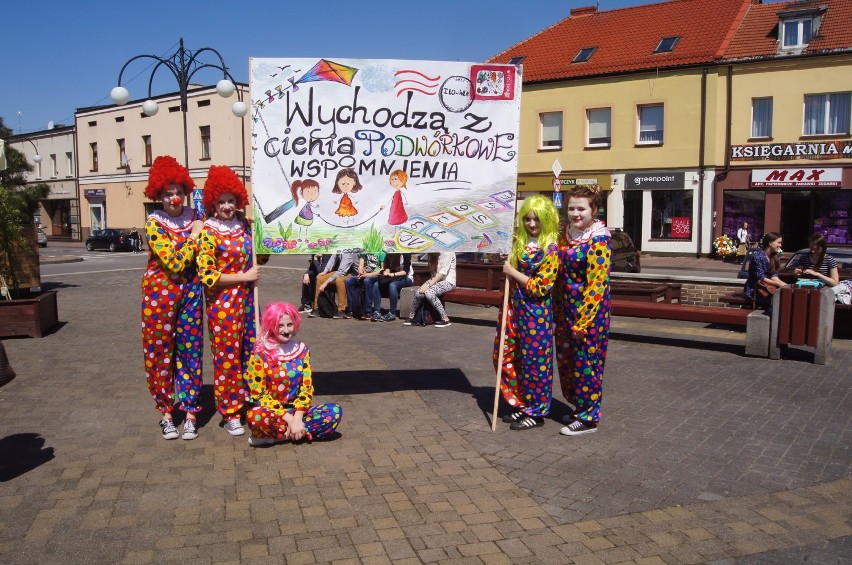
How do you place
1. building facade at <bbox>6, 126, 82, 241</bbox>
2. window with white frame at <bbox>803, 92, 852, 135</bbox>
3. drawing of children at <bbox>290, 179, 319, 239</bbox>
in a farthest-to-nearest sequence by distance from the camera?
building facade at <bbox>6, 126, 82, 241</bbox>
window with white frame at <bbox>803, 92, 852, 135</bbox>
drawing of children at <bbox>290, 179, 319, 239</bbox>

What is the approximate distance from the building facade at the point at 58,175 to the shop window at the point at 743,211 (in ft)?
138

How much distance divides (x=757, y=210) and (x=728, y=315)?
2243 cm

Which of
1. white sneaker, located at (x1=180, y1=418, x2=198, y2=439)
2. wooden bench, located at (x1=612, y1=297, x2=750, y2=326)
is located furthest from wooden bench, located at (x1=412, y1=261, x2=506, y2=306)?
white sneaker, located at (x1=180, y1=418, x2=198, y2=439)

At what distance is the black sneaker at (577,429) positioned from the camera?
5605mm

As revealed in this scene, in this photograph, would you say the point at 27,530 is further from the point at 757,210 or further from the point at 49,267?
the point at 757,210

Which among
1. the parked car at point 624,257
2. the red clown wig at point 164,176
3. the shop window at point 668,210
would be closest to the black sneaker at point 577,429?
the red clown wig at point 164,176

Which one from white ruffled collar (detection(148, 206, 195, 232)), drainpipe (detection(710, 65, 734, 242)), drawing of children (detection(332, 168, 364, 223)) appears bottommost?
white ruffled collar (detection(148, 206, 195, 232))

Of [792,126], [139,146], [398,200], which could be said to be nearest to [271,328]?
[398,200]

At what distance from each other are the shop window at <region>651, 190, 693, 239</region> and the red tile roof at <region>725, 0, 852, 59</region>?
564 cm

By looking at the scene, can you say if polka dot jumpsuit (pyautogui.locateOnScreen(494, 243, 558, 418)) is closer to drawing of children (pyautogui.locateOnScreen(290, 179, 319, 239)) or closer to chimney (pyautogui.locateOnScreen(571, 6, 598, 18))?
drawing of children (pyautogui.locateOnScreen(290, 179, 319, 239))

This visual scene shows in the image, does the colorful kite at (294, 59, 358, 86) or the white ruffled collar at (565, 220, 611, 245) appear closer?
the white ruffled collar at (565, 220, 611, 245)

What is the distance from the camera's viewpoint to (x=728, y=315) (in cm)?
895

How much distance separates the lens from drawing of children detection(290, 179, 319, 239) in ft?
18.7

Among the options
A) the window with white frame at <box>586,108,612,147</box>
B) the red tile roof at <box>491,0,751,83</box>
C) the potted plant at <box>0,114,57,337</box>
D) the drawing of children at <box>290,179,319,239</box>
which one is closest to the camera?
the drawing of children at <box>290,179,319,239</box>
